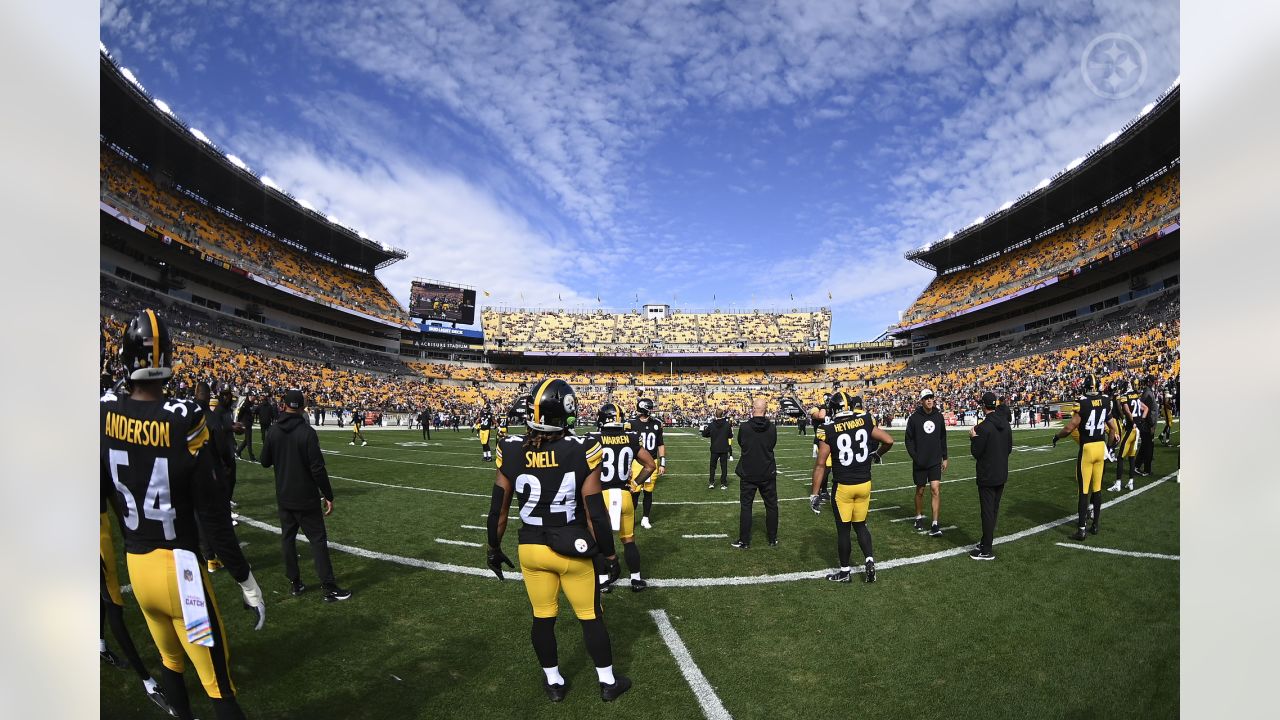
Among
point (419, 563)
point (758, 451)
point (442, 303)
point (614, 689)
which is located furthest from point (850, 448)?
point (442, 303)

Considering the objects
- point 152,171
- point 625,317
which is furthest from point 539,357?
point 152,171

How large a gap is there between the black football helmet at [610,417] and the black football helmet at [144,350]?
4088mm

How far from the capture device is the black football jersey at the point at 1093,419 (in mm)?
7375

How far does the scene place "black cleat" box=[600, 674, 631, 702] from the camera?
372 centimetres

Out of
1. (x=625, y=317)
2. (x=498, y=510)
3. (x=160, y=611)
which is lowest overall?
(x=160, y=611)

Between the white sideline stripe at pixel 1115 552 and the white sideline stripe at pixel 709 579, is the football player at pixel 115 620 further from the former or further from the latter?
the white sideline stripe at pixel 1115 552

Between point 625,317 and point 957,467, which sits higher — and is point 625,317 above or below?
above

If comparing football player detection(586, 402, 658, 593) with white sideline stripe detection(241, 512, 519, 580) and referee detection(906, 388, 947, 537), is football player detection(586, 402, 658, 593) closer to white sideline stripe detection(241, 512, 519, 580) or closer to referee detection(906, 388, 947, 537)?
white sideline stripe detection(241, 512, 519, 580)

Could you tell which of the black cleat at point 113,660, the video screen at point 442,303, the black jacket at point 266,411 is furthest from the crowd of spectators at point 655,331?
the black cleat at point 113,660

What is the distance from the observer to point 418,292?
6231 centimetres

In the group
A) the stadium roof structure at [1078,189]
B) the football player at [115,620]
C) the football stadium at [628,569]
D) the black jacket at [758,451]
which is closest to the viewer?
the football stadium at [628,569]

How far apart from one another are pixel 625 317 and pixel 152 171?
48.7 metres

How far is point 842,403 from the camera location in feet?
23.6
